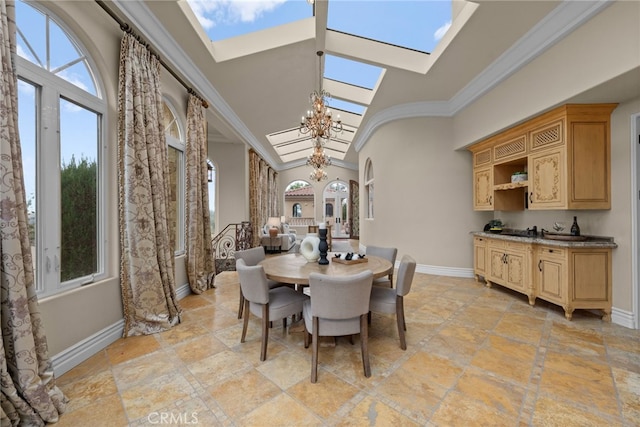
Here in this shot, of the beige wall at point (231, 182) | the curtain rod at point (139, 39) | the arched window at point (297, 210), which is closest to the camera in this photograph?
the curtain rod at point (139, 39)

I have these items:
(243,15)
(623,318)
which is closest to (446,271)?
(623,318)

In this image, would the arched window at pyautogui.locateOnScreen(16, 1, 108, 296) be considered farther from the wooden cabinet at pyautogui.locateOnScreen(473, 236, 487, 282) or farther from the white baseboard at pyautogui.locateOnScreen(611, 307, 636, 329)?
the white baseboard at pyautogui.locateOnScreen(611, 307, 636, 329)

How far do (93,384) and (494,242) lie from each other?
491 cm

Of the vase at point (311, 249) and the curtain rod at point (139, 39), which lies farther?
the vase at point (311, 249)

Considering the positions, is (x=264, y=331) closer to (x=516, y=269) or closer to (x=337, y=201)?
(x=516, y=269)

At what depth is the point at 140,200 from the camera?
2.52 m

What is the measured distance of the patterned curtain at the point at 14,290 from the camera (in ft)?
4.66

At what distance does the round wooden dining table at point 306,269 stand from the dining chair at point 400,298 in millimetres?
144

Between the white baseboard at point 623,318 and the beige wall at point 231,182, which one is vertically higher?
the beige wall at point 231,182

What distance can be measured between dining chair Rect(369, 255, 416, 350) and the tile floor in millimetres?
246

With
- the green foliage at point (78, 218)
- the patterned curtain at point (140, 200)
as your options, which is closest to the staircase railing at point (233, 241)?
the patterned curtain at point (140, 200)

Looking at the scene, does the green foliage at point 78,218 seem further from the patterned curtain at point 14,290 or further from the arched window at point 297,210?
the arched window at point 297,210

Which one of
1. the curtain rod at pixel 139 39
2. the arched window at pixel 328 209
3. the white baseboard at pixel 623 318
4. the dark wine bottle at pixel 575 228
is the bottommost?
the white baseboard at pixel 623 318

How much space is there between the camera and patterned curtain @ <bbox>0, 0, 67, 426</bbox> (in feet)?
4.66
